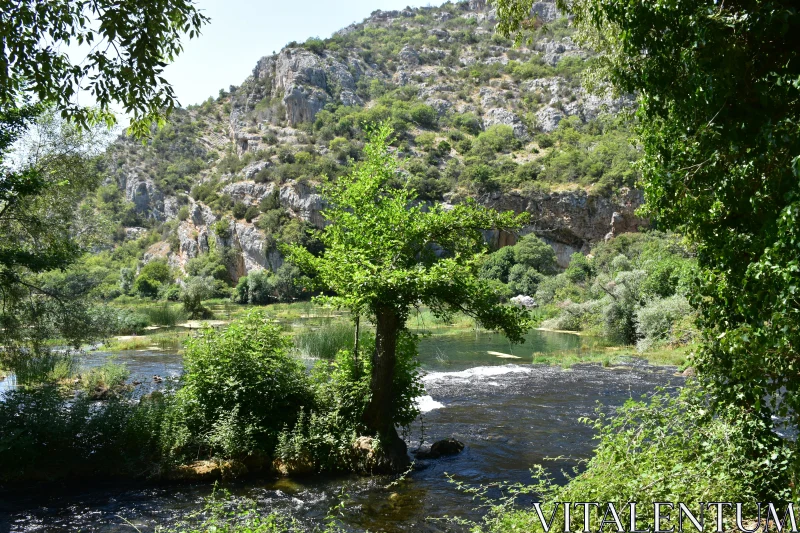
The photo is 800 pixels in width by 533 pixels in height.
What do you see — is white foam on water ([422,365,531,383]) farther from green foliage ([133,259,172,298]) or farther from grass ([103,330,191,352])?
green foliage ([133,259,172,298])

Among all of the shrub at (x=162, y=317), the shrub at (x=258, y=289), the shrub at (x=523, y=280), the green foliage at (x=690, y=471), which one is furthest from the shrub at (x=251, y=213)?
the green foliage at (x=690, y=471)

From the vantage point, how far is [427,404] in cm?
1521

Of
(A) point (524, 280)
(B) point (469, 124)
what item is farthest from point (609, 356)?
(B) point (469, 124)

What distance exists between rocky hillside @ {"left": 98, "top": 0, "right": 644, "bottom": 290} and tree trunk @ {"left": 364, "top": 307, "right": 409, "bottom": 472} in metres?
48.6

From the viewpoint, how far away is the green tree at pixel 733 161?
375cm

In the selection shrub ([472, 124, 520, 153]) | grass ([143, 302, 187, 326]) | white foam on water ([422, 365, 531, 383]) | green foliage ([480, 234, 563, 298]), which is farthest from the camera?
shrub ([472, 124, 520, 153])

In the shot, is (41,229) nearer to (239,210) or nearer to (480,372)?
(480,372)

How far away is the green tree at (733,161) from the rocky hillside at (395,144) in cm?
5240

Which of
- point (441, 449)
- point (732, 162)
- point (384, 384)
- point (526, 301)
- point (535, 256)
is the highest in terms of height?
point (535, 256)

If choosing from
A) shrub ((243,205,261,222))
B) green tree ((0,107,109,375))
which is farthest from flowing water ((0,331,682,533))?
shrub ((243,205,261,222))

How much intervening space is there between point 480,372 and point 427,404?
5615 millimetres

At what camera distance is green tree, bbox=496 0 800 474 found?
12.3 ft

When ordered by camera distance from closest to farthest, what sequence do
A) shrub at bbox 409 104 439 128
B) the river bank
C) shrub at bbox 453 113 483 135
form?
the river bank < shrub at bbox 409 104 439 128 < shrub at bbox 453 113 483 135

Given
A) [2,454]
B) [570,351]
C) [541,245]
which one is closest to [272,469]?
[2,454]
